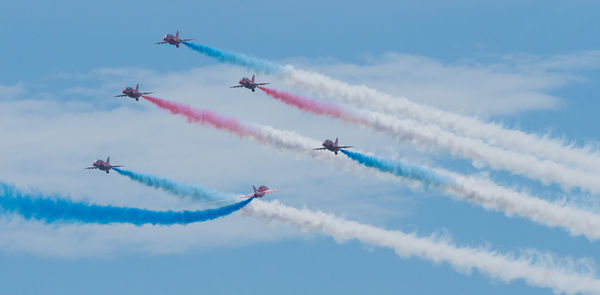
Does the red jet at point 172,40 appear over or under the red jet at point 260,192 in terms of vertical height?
over

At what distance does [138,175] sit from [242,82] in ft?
52.9

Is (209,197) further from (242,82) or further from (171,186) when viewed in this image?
(242,82)

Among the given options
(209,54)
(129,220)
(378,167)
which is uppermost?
(209,54)

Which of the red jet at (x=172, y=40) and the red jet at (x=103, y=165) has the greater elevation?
the red jet at (x=172, y=40)

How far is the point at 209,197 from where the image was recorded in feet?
487

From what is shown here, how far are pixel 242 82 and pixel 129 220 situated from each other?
22.4 meters

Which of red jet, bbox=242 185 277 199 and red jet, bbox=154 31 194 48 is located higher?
red jet, bbox=154 31 194 48

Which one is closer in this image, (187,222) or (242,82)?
(187,222)

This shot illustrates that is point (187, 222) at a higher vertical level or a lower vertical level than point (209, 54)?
lower

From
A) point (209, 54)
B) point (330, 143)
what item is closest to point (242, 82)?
point (209, 54)

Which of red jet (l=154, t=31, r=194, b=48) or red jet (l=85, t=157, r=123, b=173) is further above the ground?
red jet (l=154, t=31, r=194, b=48)

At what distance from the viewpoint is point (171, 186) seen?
15000 cm

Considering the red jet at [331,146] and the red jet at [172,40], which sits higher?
the red jet at [172,40]

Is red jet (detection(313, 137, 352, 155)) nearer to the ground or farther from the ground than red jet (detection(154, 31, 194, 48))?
nearer to the ground
